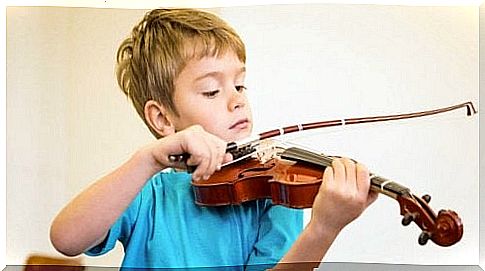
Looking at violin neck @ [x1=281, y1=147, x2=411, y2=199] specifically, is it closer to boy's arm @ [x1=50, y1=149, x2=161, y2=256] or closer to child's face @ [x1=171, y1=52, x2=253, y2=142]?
child's face @ [x1=171, y1=52, x2=253, y2=142]

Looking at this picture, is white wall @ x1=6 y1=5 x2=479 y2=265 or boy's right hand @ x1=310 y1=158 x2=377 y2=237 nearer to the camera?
boy's right hand @ x1=310 y1=158 x2=377 y2=237

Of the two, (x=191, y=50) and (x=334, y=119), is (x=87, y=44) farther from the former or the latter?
(x=334, y=119)

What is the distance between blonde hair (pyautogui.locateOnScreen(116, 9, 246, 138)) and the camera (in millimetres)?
1895

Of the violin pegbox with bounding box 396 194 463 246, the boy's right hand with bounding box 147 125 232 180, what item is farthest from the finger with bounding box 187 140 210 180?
the violin pegbox with bounding box 396 194 463 246

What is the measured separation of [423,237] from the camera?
182 centimetres

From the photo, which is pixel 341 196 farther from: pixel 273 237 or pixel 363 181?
pixel 273 237

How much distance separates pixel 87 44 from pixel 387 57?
578mm

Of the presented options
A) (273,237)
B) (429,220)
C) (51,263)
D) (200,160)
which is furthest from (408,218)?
(51,263)

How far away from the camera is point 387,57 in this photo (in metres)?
1.93

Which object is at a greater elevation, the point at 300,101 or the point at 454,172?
the point at 300,101

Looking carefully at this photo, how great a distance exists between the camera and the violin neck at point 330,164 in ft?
5.96

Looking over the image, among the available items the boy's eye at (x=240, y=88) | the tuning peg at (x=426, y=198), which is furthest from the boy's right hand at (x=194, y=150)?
the tuning peg at (x=426, y=198)
